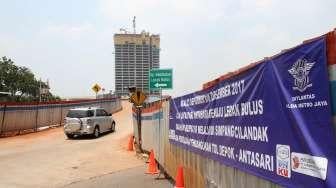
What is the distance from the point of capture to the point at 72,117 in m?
→ 31.6

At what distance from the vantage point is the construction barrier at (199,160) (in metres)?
4.56

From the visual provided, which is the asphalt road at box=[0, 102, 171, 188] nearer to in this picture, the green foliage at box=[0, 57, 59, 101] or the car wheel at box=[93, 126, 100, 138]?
the car wheel at box=[93, 126, 100, 138]

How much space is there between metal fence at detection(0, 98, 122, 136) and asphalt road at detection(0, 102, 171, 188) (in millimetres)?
1660

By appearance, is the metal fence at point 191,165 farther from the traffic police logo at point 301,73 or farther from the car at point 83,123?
the car at point 83,123

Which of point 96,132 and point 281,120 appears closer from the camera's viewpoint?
point 281,120

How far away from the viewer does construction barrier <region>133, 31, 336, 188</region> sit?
4.56 metres

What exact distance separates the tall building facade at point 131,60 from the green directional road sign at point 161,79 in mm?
36642

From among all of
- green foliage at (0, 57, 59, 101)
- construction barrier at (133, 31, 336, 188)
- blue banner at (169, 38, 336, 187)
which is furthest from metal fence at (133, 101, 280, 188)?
green foliage at (0, 57, 59, 101)

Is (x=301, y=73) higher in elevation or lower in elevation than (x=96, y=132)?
higher

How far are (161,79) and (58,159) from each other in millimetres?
15384

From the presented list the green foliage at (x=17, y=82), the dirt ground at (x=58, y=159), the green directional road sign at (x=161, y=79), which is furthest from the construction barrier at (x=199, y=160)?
the green foliage at (x=17, y=82)

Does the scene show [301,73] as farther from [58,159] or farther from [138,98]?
[138,98]

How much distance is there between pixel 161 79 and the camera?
117ft

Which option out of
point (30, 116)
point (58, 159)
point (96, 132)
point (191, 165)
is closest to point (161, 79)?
point (96, 132)
